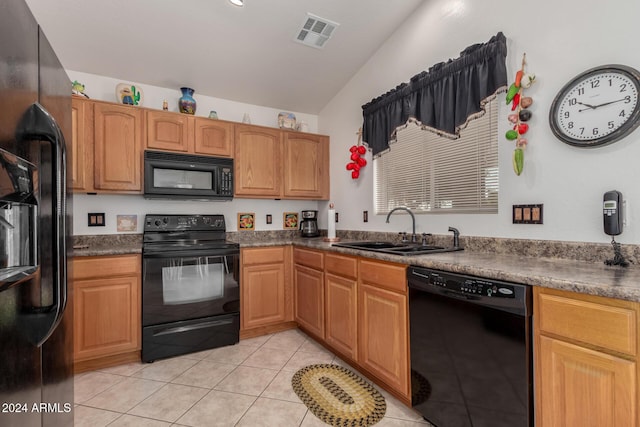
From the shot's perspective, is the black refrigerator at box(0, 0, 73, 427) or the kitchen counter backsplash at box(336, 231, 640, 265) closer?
the black refrigerator at box(0, 0, 73, 427)

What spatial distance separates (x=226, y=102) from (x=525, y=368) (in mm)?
3419

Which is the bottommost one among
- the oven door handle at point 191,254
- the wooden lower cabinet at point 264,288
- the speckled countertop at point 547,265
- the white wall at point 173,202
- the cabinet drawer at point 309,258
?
the wooden lower cabinet at point 264,288

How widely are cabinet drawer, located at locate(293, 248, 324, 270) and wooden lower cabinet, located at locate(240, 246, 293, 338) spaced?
114mm

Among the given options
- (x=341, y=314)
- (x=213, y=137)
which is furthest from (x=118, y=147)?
(x=341, y=314)

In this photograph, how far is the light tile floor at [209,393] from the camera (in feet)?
5.68

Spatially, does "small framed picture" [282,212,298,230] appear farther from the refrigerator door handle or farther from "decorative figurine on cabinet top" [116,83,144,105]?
the refrigerator door handle

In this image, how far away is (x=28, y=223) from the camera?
27.6 inches

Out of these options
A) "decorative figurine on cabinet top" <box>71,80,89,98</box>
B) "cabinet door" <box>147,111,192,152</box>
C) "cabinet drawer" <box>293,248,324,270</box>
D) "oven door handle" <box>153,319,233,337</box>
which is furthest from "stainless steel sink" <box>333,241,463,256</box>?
"decorative figurine on cabinet top" <box>71,80,89,98</box>

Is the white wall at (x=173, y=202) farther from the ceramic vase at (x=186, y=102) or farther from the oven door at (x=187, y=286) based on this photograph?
the oven door at (x=187, y=286)

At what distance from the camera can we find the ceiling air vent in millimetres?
2485

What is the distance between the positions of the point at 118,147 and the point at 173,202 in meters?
0.70

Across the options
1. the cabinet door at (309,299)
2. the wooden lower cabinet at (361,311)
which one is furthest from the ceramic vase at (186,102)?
the cabinet door at (309,299)

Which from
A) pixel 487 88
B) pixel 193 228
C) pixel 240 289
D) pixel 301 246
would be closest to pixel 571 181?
pixel 487 88

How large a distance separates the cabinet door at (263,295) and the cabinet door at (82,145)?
59.6 inches
